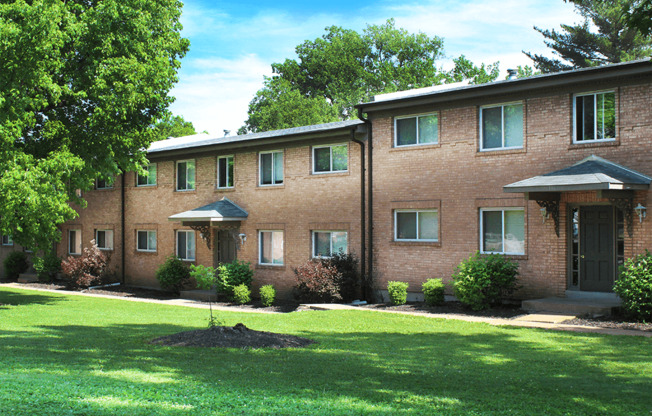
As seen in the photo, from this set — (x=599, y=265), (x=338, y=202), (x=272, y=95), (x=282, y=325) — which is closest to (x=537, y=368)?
(x=282, y=325)

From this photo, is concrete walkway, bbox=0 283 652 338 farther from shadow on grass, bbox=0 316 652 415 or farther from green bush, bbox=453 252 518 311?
shadow on grass, bbox=0 316 652 415

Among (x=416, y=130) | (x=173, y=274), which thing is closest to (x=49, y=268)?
(x=173, y=274)

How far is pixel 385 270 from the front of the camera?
19.3 m

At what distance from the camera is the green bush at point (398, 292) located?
18062 millimetres

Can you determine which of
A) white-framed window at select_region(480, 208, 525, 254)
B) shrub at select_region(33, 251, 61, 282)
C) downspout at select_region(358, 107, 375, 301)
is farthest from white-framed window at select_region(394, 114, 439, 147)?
shrub at select_region(33, 251, 61, 282)

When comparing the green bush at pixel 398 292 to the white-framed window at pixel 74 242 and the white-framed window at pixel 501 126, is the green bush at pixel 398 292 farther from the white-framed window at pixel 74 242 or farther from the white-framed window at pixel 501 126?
the white-framed window at pixel 74 242

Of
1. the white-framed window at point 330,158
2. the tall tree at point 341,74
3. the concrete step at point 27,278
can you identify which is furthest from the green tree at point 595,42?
the concrete step at point 27,278

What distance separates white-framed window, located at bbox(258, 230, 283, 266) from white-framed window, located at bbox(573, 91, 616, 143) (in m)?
10.7

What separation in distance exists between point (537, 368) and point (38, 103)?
1451cm

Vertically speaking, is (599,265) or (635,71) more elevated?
(635,71)

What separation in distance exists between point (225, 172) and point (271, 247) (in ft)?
12.3

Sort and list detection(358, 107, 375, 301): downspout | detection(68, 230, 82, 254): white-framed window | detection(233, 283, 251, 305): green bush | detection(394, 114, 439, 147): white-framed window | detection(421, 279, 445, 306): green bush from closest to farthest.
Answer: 1. detection(421, 279, 445, 306): green bush
2. detection(394, 114, 439, 147): white-framed window
3. detection(358, 107, 375, 301): downspout
4. detection(233, 283, 251, 305): green bush
5. detection(68, 230, 82, 254): white-framed window

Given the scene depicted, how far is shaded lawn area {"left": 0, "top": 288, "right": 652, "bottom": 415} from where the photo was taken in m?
6.23

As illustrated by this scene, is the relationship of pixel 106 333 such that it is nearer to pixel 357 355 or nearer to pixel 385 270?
pixel 357 355
